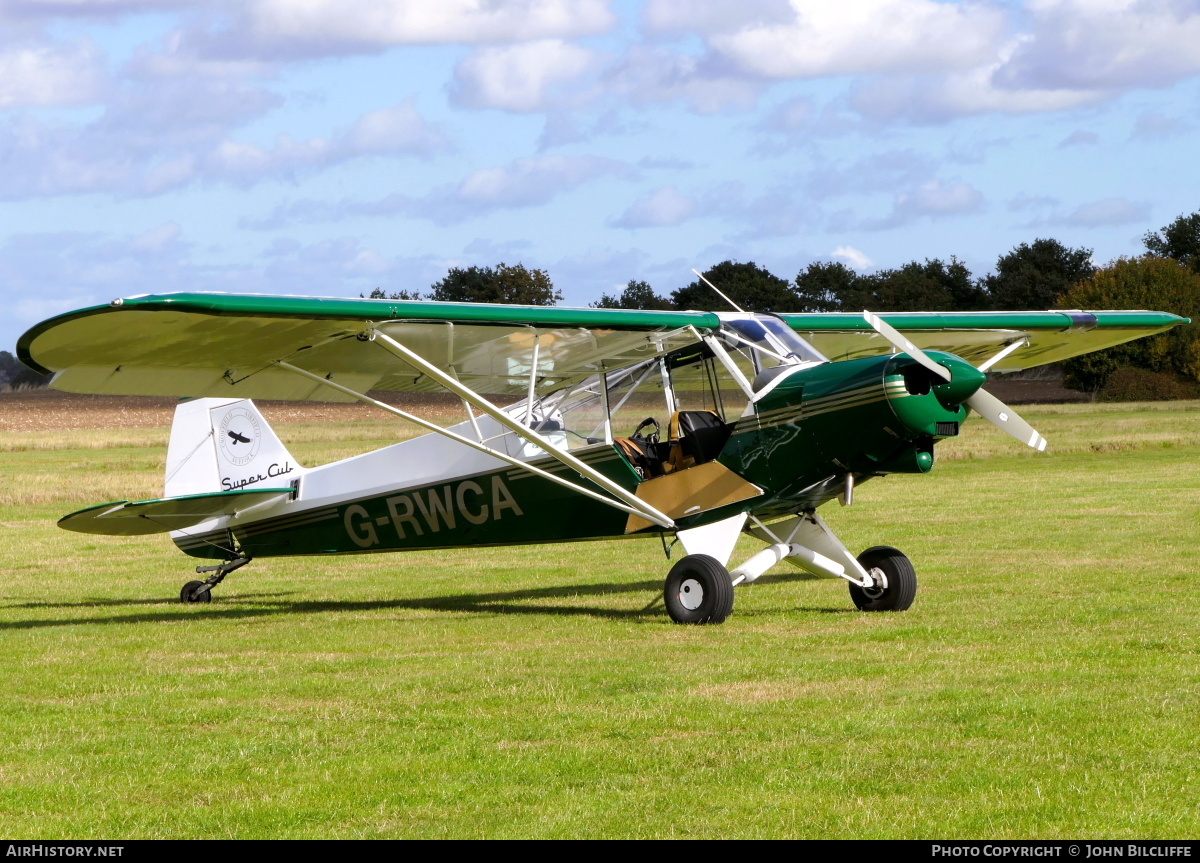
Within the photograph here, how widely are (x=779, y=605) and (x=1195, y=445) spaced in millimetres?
24746

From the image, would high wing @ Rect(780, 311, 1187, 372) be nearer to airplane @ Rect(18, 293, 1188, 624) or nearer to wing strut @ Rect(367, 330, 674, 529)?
airplane @ Rect(18, 293, 1188, 624)

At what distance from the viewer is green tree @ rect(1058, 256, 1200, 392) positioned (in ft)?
232

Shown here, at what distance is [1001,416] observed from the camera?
32.0 feet

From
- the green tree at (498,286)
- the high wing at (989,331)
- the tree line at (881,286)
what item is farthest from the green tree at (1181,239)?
the high wing at (989,331)

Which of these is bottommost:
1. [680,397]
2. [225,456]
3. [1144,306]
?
[225,456]

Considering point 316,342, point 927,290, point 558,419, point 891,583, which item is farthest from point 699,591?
point 927,290

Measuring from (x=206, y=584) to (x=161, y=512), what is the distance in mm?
945

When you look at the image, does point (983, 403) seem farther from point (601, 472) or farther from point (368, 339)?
point (368, 339)

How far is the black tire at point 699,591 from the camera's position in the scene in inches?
406

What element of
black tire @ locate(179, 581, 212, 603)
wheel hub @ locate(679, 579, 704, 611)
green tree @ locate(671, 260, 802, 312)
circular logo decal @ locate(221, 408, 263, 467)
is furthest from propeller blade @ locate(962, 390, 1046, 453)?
green tree @ locate(671, 260, 802, 312)

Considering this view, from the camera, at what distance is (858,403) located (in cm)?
977

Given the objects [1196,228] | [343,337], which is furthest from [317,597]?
[1196,228]

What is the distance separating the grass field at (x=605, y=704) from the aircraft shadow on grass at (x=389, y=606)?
0.07m

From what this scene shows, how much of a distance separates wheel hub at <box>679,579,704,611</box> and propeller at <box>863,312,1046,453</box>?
2.29 metres
